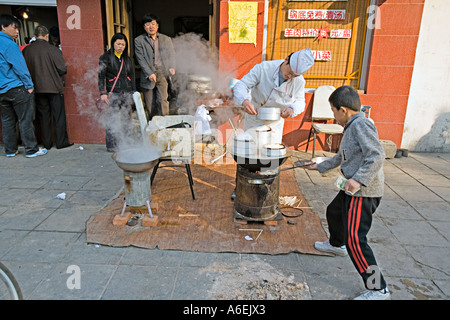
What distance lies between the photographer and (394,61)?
650cm

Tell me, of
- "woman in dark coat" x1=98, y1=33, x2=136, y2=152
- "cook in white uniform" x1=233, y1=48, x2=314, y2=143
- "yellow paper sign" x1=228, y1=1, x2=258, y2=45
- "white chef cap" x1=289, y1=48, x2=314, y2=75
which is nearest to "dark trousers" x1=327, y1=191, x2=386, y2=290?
"cook in white uniform" x1=233, y1=48, x2=314, y2=143

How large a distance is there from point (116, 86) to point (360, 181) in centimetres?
533

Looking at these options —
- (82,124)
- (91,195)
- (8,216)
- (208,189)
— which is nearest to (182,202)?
(208,189)

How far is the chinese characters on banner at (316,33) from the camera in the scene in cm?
653

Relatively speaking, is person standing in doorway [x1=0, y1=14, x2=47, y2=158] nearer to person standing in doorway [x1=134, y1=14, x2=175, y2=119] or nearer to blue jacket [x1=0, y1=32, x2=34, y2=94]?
blue jacket [x1=0, y1=32, x2=34, y2=94]

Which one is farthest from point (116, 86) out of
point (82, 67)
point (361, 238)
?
point (361, 238)

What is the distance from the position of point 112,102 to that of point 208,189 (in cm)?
299

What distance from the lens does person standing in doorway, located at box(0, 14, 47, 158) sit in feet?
18.9

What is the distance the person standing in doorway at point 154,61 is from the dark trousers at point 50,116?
1.88 meters

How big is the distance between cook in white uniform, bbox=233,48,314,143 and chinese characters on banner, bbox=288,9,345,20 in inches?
110

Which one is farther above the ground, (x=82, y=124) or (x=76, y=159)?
(x=82, y=124)

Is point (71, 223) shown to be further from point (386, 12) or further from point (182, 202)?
point (386, 12)

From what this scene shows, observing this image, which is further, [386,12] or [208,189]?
[386,12]
